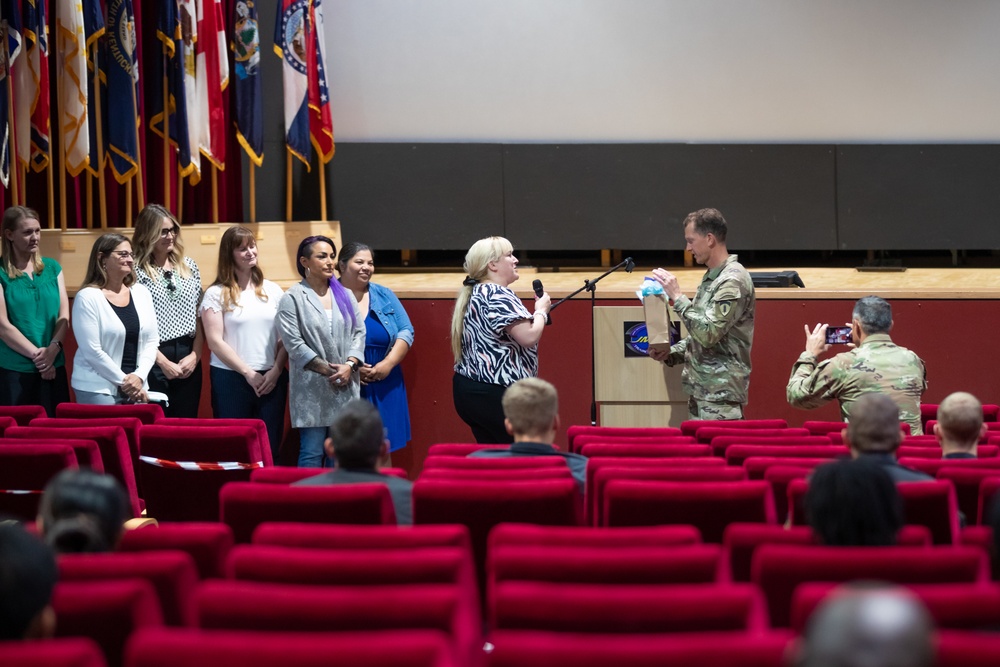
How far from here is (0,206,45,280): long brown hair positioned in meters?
4.99

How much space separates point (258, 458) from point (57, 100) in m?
4.02

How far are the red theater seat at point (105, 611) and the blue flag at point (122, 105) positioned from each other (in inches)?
211

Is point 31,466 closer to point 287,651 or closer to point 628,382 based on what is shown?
point 287,651

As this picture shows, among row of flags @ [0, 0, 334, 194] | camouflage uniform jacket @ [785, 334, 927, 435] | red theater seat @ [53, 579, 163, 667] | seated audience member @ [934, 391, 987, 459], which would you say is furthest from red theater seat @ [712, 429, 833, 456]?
row of flags @ [0, 0, 334, 194]

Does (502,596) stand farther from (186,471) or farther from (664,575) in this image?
(186,471)

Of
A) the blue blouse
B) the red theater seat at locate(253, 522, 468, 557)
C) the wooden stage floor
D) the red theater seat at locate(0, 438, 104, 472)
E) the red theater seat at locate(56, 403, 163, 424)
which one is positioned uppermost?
the wooden stage floor

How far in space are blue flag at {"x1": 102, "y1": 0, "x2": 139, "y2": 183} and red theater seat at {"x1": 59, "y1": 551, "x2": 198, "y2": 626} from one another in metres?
5.17

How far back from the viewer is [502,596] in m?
1.89

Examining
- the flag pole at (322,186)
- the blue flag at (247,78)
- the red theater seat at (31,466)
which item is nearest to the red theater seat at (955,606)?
the red theater seat at (31,466)

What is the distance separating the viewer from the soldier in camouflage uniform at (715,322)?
4914mm

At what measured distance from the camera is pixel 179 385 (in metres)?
5.30

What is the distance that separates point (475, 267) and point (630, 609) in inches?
126

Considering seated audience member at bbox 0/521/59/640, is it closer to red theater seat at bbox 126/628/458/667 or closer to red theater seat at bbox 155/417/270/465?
red theater seat at bbox 126/628/458/667

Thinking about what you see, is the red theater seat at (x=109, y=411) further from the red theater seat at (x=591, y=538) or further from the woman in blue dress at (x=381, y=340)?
the red theater seat at (x=591, y=538)
